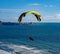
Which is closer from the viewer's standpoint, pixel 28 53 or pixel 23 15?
pixel 23 15

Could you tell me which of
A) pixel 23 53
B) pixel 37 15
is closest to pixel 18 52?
pixel 23 53

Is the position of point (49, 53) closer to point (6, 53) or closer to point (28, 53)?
point (28, 53)

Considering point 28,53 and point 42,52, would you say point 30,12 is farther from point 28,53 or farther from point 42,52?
point 42,52

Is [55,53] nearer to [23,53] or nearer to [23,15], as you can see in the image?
[23,53]

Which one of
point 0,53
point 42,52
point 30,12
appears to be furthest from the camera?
point 42,52

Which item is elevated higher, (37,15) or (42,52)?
(37,15)

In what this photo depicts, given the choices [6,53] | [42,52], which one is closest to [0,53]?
[6,53]

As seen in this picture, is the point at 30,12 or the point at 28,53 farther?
the point at 28,53

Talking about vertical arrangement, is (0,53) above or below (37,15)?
below

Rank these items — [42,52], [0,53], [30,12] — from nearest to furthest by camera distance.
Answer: [30,12] < [0,53] < [42,52]
